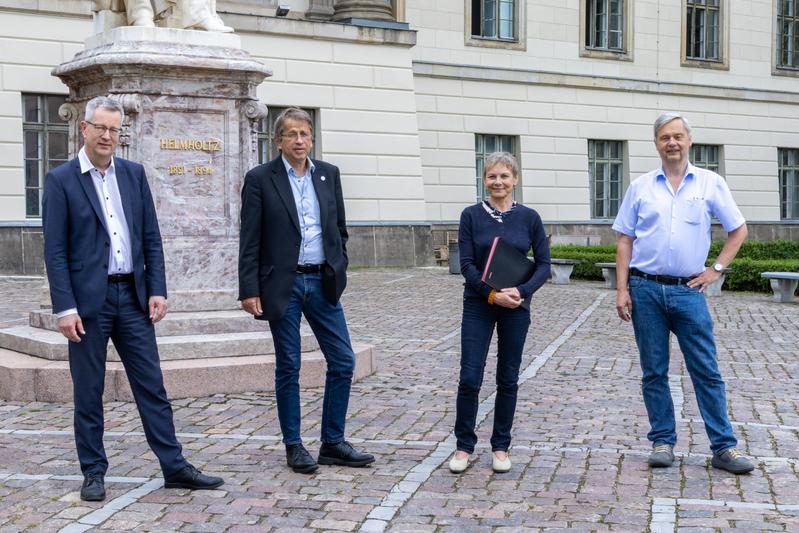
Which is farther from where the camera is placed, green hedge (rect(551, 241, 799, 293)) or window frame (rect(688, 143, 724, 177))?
window frame (rect(688, 143, 724, 177))

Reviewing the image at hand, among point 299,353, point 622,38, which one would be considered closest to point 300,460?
point 299,353

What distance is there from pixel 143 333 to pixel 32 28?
16754mm

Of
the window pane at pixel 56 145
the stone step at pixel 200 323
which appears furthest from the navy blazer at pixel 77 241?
the window pane at pixel 56 145

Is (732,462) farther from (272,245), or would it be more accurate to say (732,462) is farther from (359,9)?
(359,9)

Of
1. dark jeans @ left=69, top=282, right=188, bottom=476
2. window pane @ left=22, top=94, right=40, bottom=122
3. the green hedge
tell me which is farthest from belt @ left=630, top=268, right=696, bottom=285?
window pane @ left=22, top=94, right=40, bottom=122

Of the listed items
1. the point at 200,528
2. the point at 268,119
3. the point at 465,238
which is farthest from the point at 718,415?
the point at 268,119

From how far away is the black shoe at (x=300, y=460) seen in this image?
6.77 meters

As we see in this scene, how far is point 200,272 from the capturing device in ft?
33.2

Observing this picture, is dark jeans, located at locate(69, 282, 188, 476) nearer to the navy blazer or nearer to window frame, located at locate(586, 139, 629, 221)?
the navy blazer

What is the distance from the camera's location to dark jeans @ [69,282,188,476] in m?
6.31

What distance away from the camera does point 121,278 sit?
20.9ft

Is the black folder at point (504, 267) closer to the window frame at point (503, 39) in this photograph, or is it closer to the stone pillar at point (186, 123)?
the stone pillar at point (186, 123)

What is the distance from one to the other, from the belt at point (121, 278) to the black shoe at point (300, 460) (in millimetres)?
1263

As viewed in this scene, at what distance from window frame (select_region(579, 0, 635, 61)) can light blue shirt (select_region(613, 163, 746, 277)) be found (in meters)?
24.1
